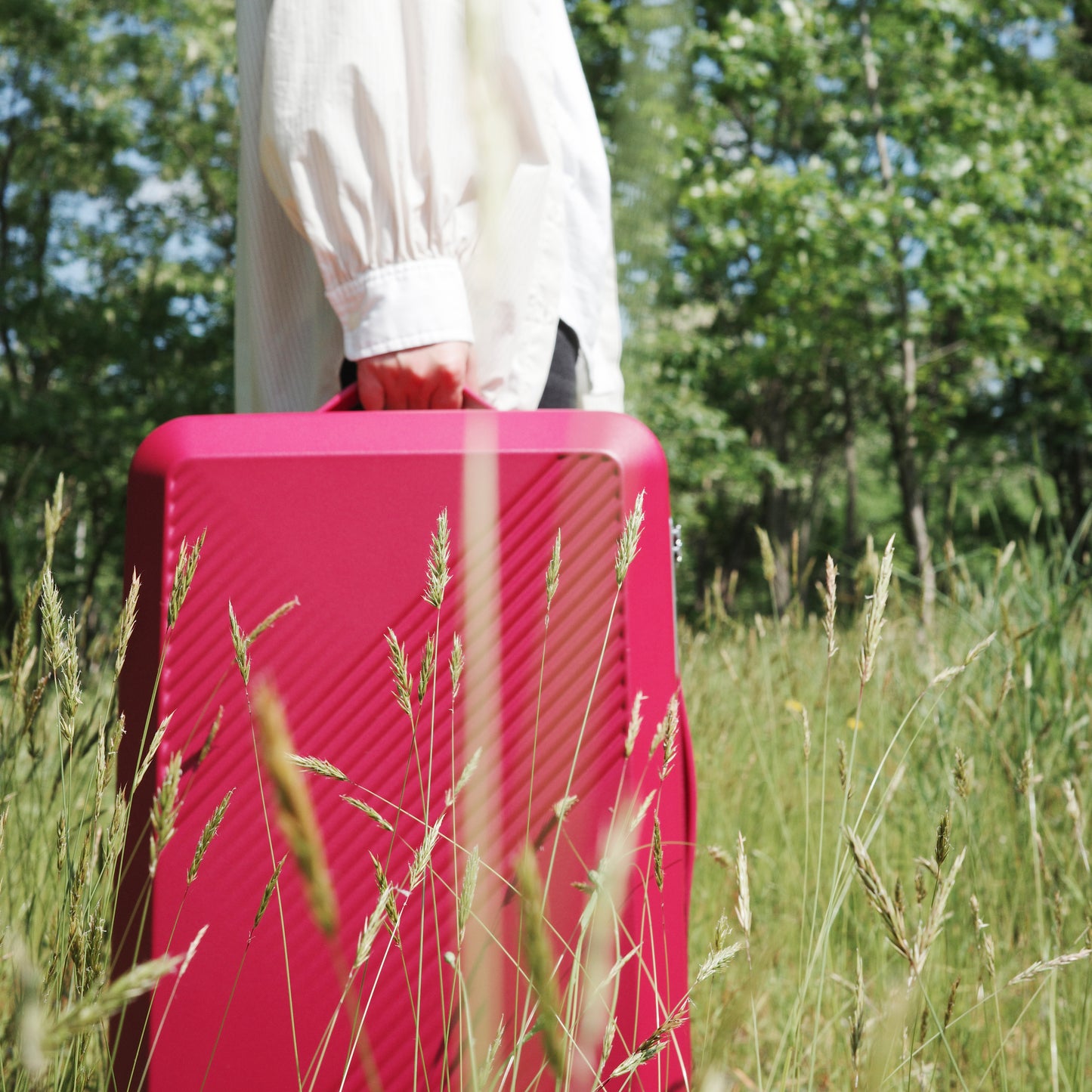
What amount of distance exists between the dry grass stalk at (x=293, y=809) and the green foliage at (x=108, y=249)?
28.1ft

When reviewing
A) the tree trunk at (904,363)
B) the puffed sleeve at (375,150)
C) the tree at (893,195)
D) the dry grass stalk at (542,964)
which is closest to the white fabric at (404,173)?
the puffed sleeve at (375,150)

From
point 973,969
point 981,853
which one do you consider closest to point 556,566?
point 973,969

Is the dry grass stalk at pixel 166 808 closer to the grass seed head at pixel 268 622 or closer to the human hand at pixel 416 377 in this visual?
the grass seed head at pixel 268 622

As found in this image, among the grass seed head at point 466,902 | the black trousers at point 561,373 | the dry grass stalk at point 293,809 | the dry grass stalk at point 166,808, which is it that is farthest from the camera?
the black trousers at point 561,373

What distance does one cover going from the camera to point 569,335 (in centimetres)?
135

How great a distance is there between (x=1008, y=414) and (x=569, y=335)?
16123mm

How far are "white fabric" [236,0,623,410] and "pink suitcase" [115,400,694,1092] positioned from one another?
10.0 inches

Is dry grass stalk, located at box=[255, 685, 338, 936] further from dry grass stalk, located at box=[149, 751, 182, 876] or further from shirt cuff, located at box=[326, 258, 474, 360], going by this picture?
shirt cuff, located at box=[326, 258, 474, 360]

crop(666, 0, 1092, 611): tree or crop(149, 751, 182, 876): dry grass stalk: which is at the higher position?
crop(666, 0, 1092, 611): tree

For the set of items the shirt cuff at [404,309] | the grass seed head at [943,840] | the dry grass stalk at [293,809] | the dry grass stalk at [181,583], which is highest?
the shirt cuff at [404,309]

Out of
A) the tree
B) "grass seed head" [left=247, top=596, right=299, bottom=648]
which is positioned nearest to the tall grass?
"grass seed head" [left=247, top=596, right=299, bottom=648]

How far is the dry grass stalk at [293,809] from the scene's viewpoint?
0.72 feet

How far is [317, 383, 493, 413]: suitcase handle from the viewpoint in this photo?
1.06 meters

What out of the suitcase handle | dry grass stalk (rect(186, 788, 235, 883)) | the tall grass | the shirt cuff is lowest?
the tall grass
